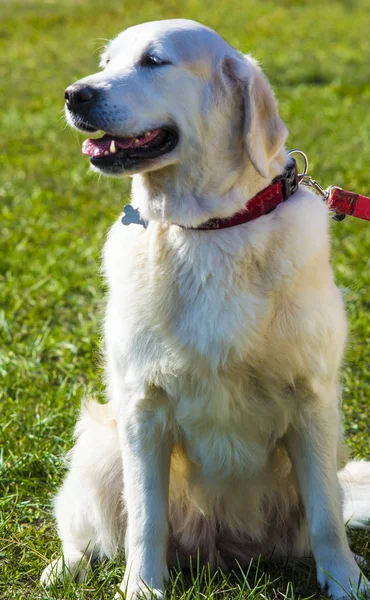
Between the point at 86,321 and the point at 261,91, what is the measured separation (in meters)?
2.60

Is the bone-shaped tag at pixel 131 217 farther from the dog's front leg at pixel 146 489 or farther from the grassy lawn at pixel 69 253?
the grassy lawn at pixel 69 253

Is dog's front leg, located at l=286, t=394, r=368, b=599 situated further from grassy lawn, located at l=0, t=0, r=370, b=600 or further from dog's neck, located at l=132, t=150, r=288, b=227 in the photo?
dog's neck, located at l=132, t=150, r=288, b=227

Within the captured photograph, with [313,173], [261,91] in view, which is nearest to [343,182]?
[313,173]

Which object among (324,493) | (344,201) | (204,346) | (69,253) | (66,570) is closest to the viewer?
(204,346)

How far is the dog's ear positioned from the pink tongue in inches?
11.1

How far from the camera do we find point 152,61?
2672mm

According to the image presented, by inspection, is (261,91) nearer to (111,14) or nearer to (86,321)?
(86,321)

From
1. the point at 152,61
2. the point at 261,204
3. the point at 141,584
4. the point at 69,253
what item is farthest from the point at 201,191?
the point at 69,253

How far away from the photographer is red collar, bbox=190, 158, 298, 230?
2.68 meters

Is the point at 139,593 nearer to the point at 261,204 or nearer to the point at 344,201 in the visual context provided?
the point at 261,204

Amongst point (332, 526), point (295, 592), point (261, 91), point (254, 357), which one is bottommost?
point (295, 592)

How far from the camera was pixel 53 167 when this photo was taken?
8.12m

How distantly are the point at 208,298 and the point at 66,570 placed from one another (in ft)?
3.44

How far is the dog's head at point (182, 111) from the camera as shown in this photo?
2.60 m
